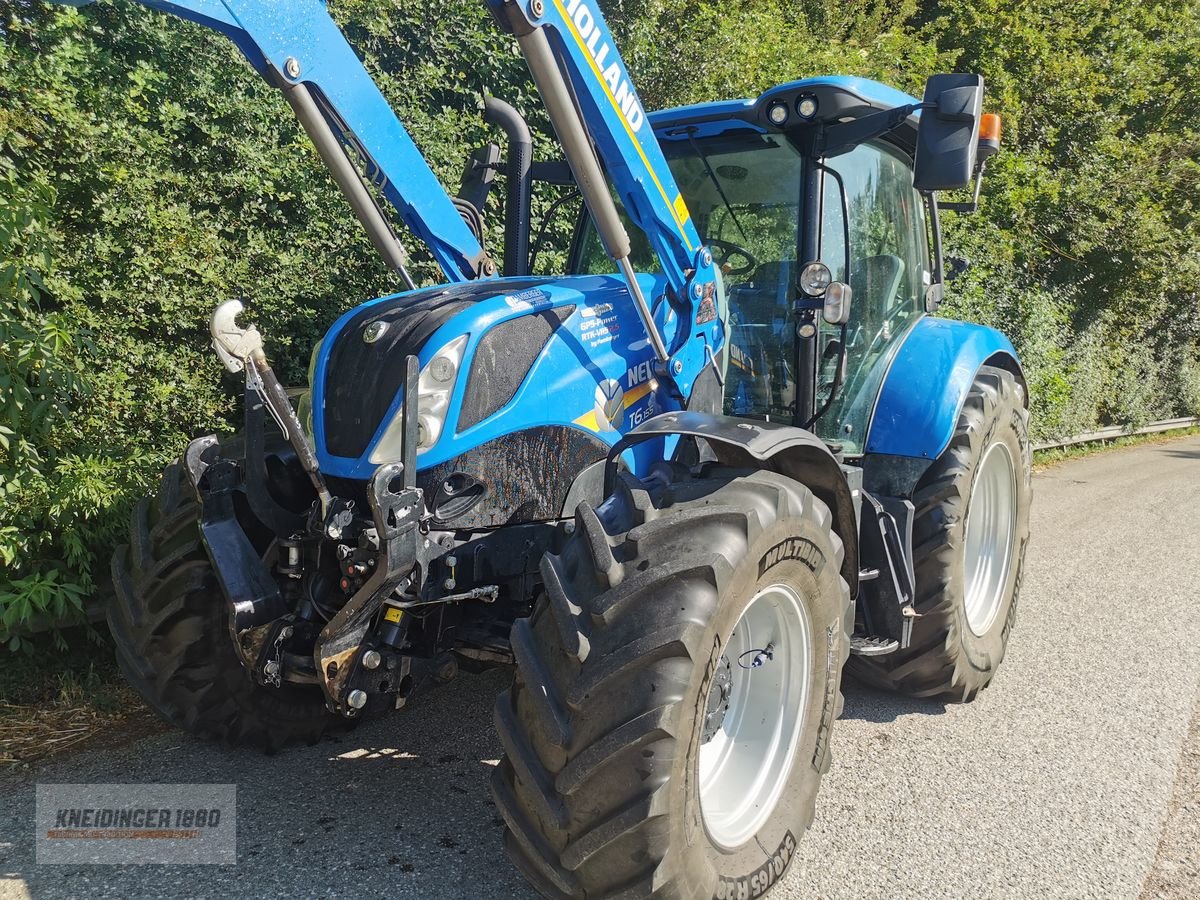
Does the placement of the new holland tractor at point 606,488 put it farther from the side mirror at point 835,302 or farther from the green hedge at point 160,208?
the green hedge at point 160,208

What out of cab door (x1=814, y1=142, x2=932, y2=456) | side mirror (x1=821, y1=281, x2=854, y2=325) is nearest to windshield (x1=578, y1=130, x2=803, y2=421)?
cab door (x1=814, y1=142, x2=932, y2=456)

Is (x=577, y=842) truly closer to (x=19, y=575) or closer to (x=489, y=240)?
(x=19, y=575)

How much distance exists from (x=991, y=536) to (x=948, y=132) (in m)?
2.15

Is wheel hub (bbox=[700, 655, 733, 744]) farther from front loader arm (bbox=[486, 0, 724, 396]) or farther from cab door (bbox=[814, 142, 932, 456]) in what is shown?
cab door (bbox=[814, 142, 932, 456])

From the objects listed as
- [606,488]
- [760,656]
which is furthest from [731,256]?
[760,656]

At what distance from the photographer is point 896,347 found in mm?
3746

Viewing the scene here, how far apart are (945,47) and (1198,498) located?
7783 mm

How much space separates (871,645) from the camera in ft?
10.5

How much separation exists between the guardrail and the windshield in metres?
8.75

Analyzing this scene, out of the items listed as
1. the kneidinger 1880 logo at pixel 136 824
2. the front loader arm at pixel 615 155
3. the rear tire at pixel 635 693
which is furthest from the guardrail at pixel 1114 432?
the kneidinger 1880 logo at pixel 136 824

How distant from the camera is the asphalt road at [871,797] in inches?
95.3

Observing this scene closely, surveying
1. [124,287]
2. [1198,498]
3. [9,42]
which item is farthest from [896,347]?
[1198,498]

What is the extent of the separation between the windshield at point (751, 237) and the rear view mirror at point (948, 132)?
21.6 inches

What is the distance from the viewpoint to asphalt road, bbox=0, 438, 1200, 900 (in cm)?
242
